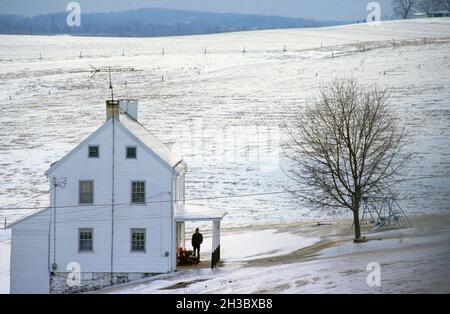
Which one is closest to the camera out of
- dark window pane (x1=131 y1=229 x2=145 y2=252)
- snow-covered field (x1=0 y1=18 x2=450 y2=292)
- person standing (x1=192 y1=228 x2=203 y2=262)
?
dark window pane (x1=131 y1=229 x2=145 y2=252)

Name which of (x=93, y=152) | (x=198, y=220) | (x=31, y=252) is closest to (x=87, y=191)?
(x=93, y=152)

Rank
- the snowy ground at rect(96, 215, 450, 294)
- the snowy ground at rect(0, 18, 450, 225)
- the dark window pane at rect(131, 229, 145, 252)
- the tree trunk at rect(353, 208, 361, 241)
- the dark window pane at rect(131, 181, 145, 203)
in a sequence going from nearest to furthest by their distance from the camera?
the snowy ground at rect(96, 215, 450, 294)
the dark window pane at rect(131, 229, 145, 252)
the dark window pane at rect(131, 181, 145, 203)
the tree trunk at rect(353, 208, 361, 241)
the snowy ground at rect(0, 18, 450, 225)

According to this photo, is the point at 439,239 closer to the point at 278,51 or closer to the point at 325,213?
the point at 325,213

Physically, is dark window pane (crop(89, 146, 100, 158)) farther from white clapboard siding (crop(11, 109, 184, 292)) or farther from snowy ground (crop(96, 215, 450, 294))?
snowy ground (crop(96, 215, 450, 294))

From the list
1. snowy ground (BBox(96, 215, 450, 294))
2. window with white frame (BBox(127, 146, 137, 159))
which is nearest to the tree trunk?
snowy ground (BBox(96, 215, 450, 294))

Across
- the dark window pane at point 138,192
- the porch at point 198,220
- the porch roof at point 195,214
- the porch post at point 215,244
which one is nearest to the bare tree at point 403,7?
the porch roof at point 195,214

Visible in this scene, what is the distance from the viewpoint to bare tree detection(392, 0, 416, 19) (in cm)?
17450

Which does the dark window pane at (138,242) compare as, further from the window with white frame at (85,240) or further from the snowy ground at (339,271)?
the snowy ground at (339,271)

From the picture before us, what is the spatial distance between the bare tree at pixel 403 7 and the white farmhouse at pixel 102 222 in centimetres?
13964

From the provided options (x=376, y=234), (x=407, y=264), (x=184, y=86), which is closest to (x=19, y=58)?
(x=184, y=86)

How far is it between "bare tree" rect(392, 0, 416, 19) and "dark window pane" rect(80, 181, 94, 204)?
460 feet

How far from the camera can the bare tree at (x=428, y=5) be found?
553 feet

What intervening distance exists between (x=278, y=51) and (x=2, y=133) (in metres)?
57.6

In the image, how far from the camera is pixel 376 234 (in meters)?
44.6
